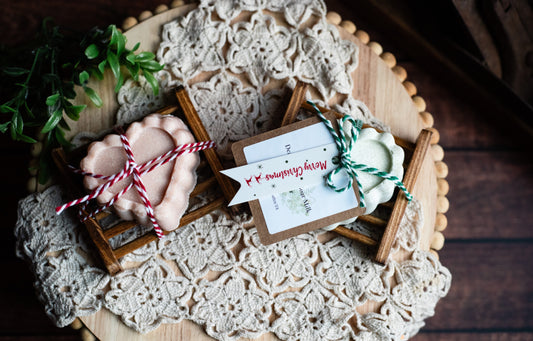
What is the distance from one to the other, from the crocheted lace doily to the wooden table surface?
1.14 ft

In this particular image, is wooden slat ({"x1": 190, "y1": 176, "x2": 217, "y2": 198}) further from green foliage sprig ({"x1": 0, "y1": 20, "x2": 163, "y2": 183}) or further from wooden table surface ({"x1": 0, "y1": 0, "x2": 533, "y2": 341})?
wooden table surface ({"x1": 0, "y1": 0, "x2": 533, "y2": 341})

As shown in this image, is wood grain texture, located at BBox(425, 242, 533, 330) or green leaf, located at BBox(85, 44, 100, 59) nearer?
green leaf, located at BBox(85, 44, 100, 59)

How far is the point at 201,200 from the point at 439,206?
0.63 m

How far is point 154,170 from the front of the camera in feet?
3.08

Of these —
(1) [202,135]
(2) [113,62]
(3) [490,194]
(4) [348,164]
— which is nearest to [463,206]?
(3) [490,194]

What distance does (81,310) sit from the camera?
0.97m

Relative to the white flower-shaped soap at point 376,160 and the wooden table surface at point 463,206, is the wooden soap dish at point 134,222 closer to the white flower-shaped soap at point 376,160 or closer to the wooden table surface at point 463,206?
the white flower-shaped soap at point 376,160

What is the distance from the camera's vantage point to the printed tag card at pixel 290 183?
3.03 feet

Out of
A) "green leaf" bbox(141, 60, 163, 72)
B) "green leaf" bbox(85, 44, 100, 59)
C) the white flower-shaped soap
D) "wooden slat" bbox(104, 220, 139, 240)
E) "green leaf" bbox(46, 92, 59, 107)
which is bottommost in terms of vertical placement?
the white flower-shaped soap

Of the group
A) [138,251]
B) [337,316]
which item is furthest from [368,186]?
[138,251]

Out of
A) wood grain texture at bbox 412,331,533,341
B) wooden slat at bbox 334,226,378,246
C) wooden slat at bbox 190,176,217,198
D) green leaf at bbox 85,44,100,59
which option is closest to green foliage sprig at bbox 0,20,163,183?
green leaf at bbox 85,44,100,59

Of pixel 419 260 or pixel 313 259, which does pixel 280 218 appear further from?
pixel 419 260

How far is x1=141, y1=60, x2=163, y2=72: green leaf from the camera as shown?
1001 millimetres

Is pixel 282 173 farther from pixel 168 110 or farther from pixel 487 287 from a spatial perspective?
pixel 487 287
